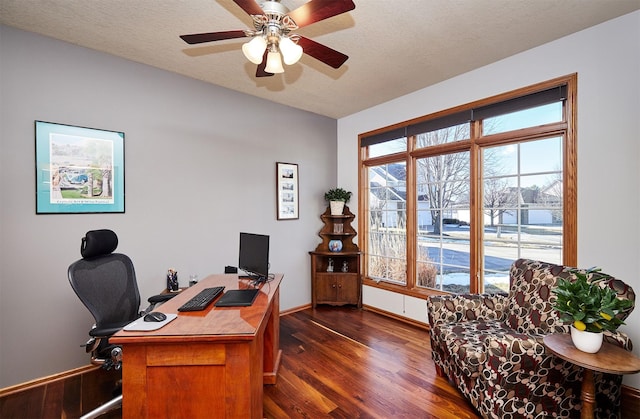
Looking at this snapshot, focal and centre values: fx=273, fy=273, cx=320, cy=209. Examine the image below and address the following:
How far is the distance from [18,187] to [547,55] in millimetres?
4536

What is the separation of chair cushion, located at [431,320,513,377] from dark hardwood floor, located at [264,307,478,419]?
1.15 feet

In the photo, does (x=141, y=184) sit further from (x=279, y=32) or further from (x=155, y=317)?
(x=279, y=32)

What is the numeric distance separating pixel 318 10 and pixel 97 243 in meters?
2.10

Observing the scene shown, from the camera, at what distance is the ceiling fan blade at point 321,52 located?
167 centimetres

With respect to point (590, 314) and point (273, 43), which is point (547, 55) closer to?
point (590, 314)

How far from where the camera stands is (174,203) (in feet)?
9.53

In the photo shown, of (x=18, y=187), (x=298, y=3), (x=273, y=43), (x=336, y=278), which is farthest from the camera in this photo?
(x=336, y=278)

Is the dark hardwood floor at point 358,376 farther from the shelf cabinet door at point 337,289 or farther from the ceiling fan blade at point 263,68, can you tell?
the ceiling fan blade at point 263,68

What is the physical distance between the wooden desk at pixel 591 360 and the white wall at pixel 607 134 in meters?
0.86

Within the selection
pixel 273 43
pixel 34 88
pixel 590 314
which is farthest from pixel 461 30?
pixel 34 88

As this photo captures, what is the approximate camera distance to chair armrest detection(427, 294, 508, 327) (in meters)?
2.30

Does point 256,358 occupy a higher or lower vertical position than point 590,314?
lower

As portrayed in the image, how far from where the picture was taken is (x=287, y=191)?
3824 mm

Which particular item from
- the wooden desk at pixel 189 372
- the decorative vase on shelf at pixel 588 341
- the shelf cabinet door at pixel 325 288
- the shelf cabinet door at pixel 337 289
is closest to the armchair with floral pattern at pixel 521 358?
the decorative vase on shelf at pixel 588 341
